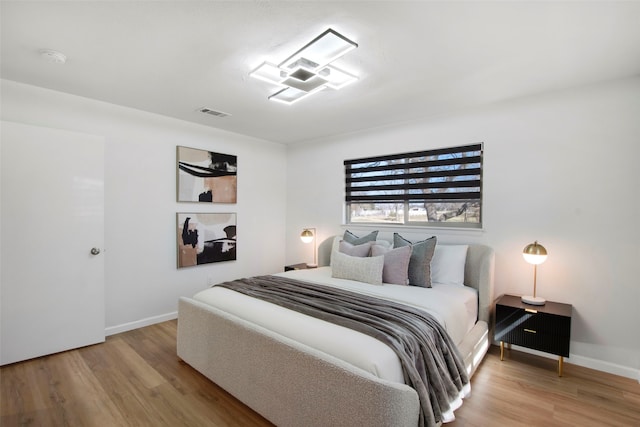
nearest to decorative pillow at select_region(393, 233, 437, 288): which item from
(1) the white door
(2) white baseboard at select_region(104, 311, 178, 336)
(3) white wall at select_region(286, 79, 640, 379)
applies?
(3) white wall at select_region(286, 79, 640, 379)

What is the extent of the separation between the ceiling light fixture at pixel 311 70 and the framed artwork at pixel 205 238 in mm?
2001

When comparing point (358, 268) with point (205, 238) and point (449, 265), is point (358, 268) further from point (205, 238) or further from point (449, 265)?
point (205, 238)

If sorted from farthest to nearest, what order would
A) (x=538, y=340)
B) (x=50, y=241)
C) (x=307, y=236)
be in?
1. (x=307, y=236)
2. (x=50, y=241)
3. (x=538, y=340)

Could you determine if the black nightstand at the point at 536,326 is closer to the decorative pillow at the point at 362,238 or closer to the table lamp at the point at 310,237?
the decorative pillow at the point at 362,238

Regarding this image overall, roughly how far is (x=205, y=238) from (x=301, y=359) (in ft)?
9.07

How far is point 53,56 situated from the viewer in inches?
88.6

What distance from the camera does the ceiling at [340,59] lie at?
5.72 feet

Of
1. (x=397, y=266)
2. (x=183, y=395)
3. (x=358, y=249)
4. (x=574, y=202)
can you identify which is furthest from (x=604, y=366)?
(x=183, y=395)

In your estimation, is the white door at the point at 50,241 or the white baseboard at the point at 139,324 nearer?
the white door at the point at 50,241

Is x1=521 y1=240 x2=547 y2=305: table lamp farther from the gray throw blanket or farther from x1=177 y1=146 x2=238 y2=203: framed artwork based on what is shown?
x1=177 y1=146 x2=238 y2=203: framed artwork

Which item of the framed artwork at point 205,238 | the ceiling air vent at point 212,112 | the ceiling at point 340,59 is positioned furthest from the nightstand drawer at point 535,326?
the ceiling air vent at point 212,112

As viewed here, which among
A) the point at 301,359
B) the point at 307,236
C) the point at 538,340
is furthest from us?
the point at 307,236

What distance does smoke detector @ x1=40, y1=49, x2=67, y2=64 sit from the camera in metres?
2.20

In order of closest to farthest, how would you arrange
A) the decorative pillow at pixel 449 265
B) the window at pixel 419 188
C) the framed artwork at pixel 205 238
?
the decorative pillow at pixel 449 265
the window at pixel 419 188
the framed artwork at pixel 205 238
